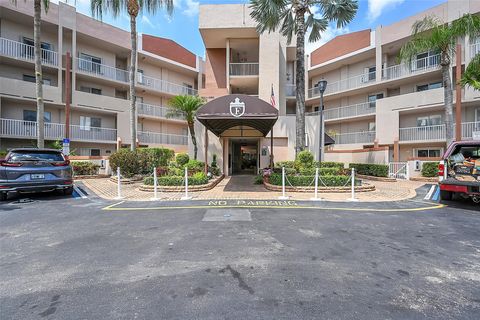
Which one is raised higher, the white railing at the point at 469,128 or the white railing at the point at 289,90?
the white railing at the point at 289,90

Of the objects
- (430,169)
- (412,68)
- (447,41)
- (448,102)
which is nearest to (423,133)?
(412,68)

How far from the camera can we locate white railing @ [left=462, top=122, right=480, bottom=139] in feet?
61.3

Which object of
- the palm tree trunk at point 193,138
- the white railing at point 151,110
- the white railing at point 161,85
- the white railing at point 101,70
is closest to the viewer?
the palm tree trunk at point 193,138

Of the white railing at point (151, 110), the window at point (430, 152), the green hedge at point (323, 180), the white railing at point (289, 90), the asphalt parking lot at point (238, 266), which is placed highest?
the white railing at point (289, 90)

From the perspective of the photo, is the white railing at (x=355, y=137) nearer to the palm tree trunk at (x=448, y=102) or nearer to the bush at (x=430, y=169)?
the bush at (x=430, y=169)

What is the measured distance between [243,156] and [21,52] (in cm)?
1939

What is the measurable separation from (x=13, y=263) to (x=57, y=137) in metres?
20.7

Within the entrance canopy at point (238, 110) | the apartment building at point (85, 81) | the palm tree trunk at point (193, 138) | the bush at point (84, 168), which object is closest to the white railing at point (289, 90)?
the palm tree trunk at point (193, 138)

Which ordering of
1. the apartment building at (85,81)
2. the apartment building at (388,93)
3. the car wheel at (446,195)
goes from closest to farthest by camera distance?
the car wheel at (446,195)
the apartment building at (85,81)
the apartment building at (388,93)

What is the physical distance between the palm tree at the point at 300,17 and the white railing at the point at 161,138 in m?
16.1

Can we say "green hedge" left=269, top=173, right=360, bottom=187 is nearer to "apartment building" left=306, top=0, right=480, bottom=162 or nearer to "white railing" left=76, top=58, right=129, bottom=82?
"apartment building" left=306, top=0, right=480, bottom=162

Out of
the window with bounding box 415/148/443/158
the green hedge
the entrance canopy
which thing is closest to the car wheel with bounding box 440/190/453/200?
the green hedge

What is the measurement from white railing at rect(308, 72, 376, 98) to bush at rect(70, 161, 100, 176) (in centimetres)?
2379

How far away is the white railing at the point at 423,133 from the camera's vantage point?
1978 centimetres
